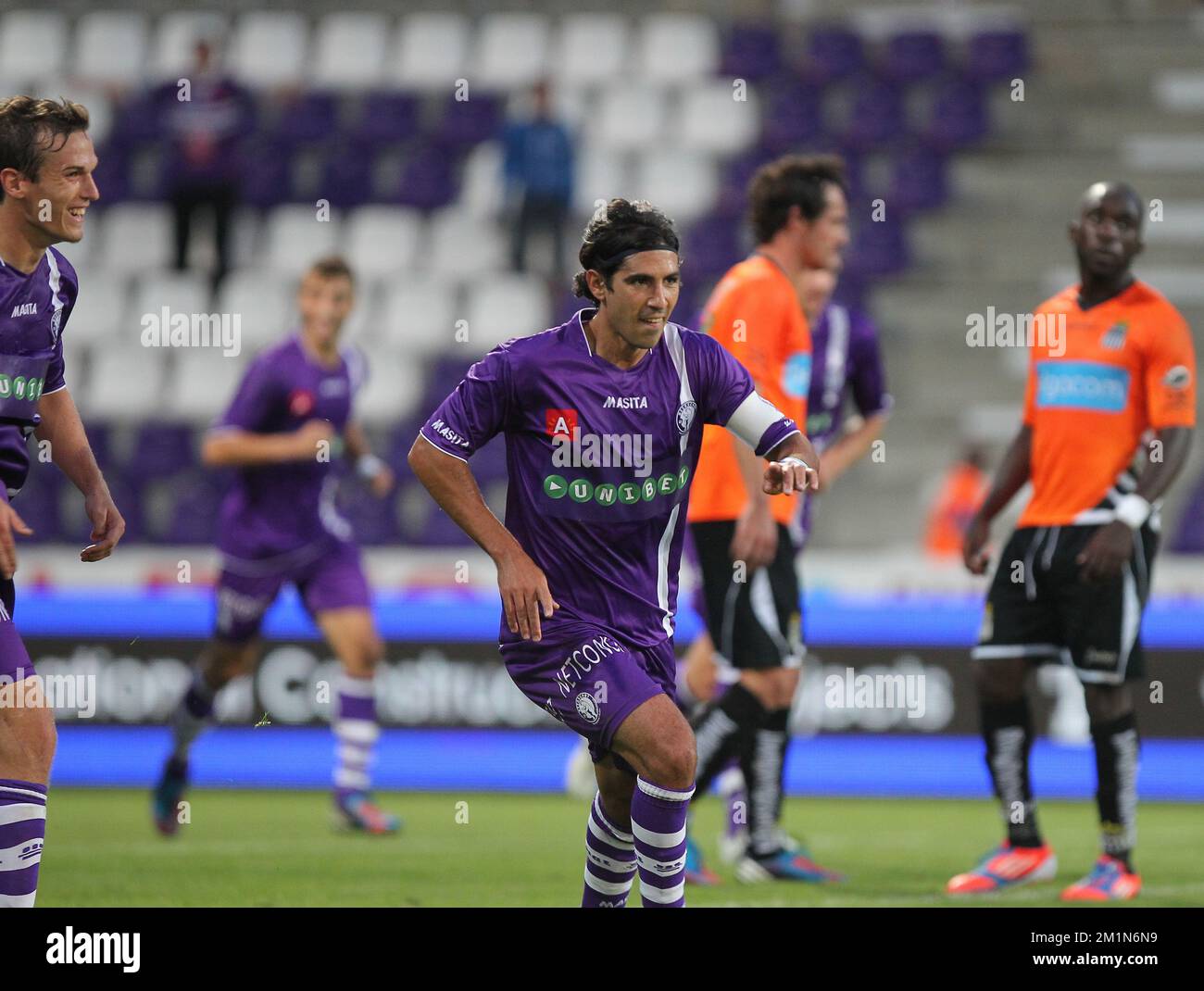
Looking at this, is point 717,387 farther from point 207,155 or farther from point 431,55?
point 431,55

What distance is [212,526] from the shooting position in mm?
14016

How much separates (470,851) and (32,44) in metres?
12.9

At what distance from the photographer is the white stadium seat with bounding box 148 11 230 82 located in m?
18.0

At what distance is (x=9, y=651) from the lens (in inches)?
202

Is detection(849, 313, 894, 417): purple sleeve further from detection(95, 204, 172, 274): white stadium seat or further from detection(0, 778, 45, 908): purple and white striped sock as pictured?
detection(95, 204, 172, 274): white stadium seat

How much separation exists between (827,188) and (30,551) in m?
7.10

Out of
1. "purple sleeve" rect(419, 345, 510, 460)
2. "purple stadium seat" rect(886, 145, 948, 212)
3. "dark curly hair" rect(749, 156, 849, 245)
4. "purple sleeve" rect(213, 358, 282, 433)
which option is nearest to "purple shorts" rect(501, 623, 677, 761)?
"purple sleeve" rect(419, 345, 510, 460)

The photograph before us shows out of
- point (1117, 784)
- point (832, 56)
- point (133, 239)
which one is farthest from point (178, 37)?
point (1117, 784)

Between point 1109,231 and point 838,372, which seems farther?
point 838,372

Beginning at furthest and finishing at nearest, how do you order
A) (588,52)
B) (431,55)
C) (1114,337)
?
(431,55)
(588,52)
(1114,337)

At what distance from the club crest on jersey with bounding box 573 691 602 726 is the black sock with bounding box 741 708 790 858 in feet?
7.34

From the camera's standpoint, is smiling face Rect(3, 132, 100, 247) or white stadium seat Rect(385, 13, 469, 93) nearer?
smiling face Rect(3, 132, 100, 247)

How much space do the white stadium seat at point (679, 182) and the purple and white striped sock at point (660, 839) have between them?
12.2 m
